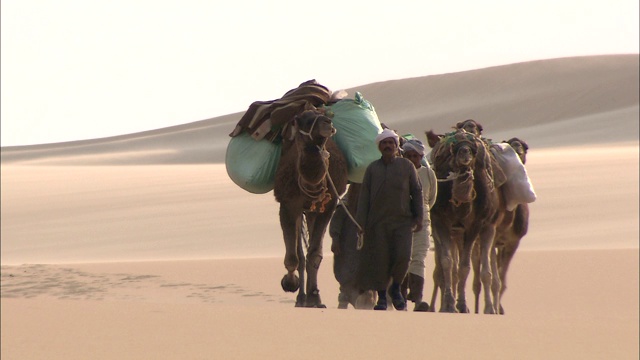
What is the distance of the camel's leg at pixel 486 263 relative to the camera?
47.6 feet

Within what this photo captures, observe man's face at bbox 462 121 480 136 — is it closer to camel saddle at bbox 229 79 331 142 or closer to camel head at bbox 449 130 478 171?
camel head at bbox 449 130 478 171

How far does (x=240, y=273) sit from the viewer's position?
22.0 meters

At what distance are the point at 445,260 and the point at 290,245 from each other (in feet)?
4.98

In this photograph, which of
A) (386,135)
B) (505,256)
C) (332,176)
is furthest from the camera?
(505,256)

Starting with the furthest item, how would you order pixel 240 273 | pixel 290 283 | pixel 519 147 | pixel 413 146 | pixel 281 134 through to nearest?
1. pixel 240 273
2. pixel 519 147
3. pixel 281 134
4. pixel 413 146
5. pixel 290 283

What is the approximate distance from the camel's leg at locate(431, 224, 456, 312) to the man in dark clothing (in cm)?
68

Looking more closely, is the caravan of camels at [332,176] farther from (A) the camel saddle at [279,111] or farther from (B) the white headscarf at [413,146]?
(B) the white headscarf at [413,146]

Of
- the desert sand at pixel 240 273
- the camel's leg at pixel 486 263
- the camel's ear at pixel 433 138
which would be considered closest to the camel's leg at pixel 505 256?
the desert sand at pixel 240 273

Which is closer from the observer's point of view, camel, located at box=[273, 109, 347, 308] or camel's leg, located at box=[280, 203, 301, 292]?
camel, located at box=[273, 109, 347, 308]

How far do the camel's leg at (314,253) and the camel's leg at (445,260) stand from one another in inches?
44.3

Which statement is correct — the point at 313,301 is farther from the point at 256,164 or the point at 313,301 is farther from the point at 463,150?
the point at 463,150

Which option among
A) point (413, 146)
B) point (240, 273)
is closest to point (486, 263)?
point (413, 146)

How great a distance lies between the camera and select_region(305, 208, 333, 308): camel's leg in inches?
528

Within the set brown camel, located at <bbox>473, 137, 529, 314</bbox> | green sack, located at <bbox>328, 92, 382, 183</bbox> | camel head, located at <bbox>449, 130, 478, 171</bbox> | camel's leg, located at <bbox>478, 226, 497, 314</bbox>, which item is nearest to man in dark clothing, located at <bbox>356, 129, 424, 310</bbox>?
green sack, located at <bbox>328, 92, 382, 183</bbox>
